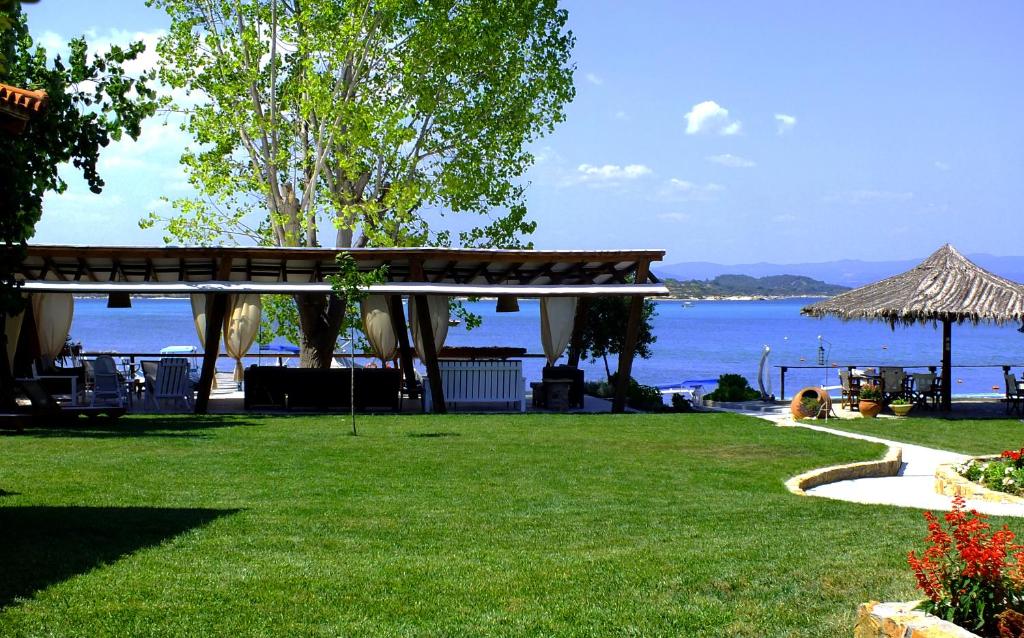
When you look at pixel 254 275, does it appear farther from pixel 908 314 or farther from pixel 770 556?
pixel 770 556

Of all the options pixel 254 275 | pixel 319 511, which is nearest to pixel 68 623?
pixel 319 511

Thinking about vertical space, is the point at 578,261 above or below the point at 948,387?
above

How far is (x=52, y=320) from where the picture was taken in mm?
21625

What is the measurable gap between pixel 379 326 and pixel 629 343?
5696 millimetres

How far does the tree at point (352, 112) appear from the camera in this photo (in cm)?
2619

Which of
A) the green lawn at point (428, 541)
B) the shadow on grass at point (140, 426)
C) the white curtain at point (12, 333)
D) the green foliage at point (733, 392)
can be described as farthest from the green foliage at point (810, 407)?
the white curtain at point (12, 333)

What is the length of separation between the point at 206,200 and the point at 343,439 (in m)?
15.4

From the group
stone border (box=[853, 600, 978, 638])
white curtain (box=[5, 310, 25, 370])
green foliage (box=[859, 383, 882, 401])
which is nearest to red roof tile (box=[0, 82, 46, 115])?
stone border (box=[853, 600, 978, 638])

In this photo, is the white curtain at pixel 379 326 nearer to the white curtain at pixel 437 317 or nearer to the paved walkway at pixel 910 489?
the white curtain at pixel 437 317

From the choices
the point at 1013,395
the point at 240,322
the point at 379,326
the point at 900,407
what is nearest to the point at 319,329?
the point at 379,326

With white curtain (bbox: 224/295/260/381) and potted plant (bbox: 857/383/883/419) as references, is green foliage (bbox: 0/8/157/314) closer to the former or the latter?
white curtain (bbox: 224/295/260/381)

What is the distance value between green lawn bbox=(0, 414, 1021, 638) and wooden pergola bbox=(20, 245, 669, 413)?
5.76 m

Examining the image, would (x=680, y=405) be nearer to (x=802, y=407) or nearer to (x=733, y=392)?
(x=733, y=392)

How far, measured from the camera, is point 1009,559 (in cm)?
693
